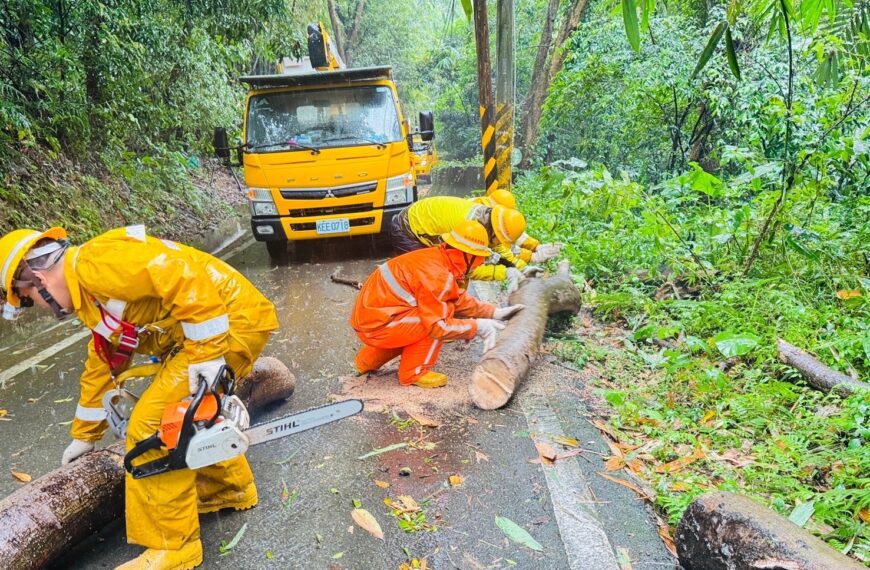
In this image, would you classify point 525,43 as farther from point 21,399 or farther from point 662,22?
point 21,399

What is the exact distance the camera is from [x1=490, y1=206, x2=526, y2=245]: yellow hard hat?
11.6ft

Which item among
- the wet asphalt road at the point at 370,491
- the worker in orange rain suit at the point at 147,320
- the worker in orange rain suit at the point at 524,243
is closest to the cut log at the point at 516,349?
the wet asphalt road at the point at 370,491

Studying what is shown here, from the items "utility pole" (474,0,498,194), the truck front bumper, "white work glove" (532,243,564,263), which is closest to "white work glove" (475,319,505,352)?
"white work glove" (532,243,564,263)

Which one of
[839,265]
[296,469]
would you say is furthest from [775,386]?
[296,469]

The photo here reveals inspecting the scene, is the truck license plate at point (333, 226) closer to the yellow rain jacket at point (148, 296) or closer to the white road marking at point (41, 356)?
the white road marking at point (41, 356)

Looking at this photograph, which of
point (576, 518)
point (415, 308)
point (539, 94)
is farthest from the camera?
point (539, 94)

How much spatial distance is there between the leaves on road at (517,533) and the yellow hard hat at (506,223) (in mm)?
1821

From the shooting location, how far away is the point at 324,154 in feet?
21.8

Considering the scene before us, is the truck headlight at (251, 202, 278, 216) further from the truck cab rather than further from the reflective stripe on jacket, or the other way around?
the reflective stripe on jacket

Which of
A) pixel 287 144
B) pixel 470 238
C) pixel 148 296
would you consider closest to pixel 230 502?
pixel 148 296

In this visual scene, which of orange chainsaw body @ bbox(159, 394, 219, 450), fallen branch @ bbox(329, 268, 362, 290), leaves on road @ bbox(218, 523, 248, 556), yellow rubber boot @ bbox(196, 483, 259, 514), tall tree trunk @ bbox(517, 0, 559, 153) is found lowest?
leaves on road @ bbox(218, 523, 248, 556)

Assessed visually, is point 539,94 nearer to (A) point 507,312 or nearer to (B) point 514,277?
(B) point 514,277

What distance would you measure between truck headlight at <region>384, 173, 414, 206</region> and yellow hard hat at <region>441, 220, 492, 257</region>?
3.56 meters

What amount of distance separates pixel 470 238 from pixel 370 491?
5.49 feet
